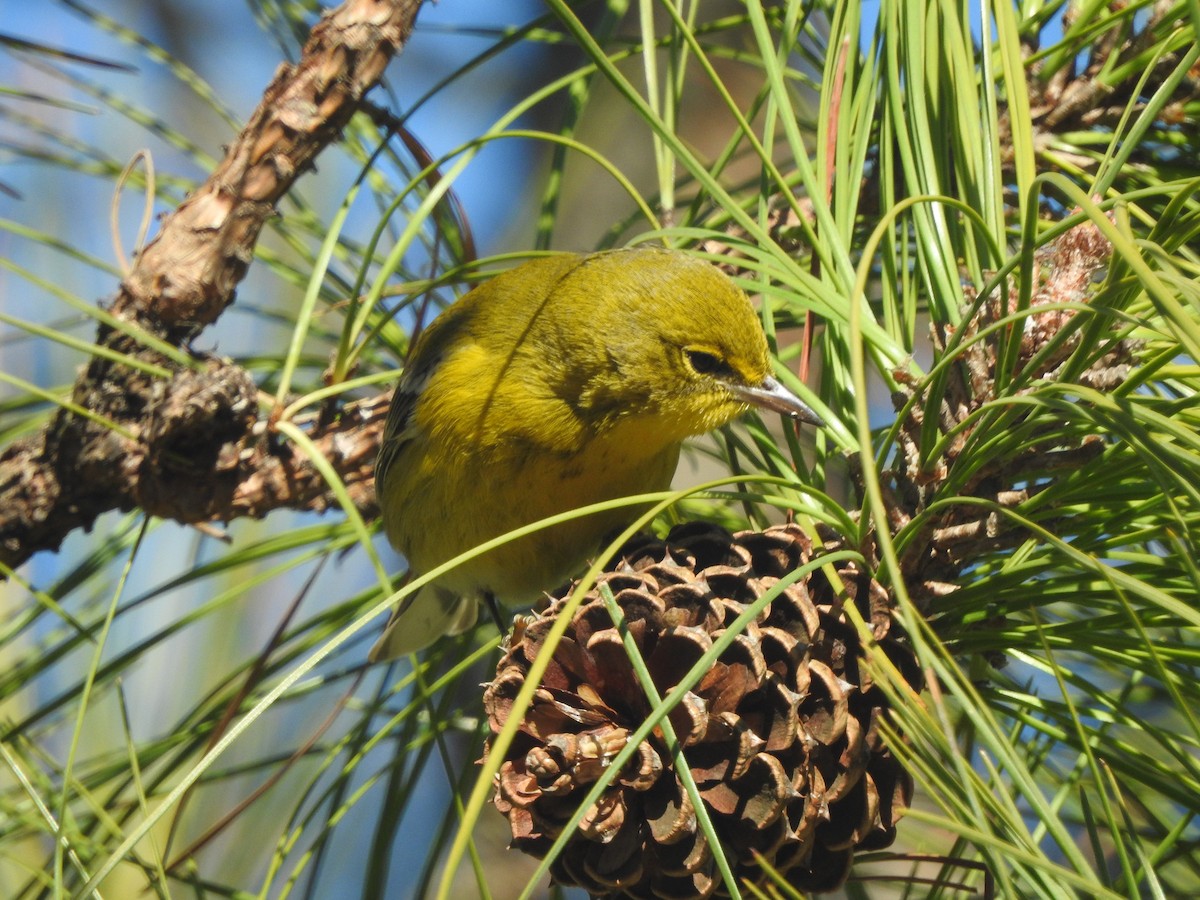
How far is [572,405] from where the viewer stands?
94.9 inches

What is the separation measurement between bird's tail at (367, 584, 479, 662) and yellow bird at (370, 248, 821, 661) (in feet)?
2.01

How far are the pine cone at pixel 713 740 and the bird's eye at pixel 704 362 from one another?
862 mm

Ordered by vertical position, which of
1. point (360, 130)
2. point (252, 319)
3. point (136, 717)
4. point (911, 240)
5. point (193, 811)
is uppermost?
point (252, 319)

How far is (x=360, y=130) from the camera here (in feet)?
8.77

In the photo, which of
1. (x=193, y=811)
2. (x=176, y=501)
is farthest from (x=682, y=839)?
(x=193, y=811)

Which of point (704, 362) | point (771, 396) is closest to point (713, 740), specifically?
point (771, 396)

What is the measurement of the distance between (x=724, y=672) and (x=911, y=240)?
3.68 feet

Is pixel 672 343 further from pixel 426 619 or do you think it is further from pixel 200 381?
pixel 426 619

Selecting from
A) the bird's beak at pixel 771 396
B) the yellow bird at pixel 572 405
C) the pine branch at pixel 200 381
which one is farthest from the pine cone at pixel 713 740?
the pine branch at pixel 200 381

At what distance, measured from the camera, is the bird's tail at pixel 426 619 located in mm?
3318

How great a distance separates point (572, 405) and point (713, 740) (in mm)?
1207

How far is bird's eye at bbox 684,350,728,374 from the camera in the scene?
2240 millimetres

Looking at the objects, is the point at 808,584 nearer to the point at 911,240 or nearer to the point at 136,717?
the point at 911,240

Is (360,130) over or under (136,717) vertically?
over
